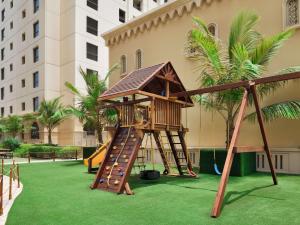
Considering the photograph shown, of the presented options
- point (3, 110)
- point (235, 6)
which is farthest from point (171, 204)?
point (3, 110)

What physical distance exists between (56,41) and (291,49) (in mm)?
25400

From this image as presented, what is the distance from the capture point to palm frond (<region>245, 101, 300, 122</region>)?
11.3 metres

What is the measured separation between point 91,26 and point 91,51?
2.80 meters

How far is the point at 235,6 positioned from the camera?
48.7 feet

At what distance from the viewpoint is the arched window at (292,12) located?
12.7 metres

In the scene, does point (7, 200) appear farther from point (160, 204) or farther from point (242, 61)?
point (242, 61)

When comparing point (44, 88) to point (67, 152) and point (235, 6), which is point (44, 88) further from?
point (235, 6)

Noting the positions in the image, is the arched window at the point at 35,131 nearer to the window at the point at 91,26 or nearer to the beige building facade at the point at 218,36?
the window at the point at 91,26

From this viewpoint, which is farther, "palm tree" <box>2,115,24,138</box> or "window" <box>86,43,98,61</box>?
"palm tree" <box>2,115,24,138</box>

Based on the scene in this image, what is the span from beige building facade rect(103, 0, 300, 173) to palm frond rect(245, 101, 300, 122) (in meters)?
0.83

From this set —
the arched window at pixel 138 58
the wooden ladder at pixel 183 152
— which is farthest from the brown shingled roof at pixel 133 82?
the arched window at pixel 138 58

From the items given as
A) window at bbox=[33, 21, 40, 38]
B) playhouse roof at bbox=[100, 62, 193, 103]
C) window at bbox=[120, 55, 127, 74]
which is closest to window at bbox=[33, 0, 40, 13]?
window at bbox=[33, 21, 40, 38]

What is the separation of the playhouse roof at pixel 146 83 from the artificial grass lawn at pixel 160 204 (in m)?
3.19

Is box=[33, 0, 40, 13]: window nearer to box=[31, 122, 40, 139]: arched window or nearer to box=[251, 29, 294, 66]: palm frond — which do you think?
box=[31, 122, 40, 139]: arched window
